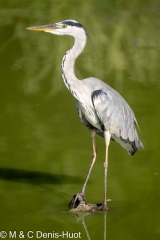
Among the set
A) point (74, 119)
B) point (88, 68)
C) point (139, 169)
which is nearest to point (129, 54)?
point (88, 68)

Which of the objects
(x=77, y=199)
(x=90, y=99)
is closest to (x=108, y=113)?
(x=90, y=99)

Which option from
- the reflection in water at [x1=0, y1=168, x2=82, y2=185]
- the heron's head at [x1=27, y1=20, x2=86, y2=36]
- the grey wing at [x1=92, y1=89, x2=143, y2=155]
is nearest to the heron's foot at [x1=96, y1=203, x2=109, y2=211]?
the grey wing at [x1=92, y1=89, x2=143, y2=155]

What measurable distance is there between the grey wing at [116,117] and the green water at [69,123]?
56 cm

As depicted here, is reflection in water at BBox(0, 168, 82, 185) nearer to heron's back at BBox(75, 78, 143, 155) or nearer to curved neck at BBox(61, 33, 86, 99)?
heron's back at BBox(75, 78, 143, 155)

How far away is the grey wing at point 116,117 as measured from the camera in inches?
289

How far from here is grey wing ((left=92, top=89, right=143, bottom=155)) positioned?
7328mm

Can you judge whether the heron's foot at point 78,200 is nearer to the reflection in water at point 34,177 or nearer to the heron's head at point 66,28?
the reflection in water at point 34,177

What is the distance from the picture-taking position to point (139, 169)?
8469 millimetres

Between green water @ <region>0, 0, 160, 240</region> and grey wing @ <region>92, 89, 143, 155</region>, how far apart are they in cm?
56

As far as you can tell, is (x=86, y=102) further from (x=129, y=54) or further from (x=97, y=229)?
(x=129, y=54)

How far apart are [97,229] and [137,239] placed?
40cm

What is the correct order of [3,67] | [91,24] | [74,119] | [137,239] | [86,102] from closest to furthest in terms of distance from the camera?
[137,239]
[86,102]
[74,119]
[3,67]
[91,24]

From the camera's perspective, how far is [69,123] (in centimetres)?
997

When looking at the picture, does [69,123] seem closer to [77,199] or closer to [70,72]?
[70,72]
